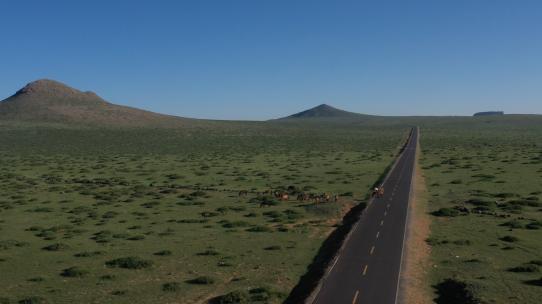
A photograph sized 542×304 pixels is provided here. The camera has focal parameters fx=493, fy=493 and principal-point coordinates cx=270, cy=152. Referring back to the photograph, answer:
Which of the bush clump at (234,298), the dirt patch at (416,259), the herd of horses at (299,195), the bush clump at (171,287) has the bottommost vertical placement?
the bush clump at (171,287)

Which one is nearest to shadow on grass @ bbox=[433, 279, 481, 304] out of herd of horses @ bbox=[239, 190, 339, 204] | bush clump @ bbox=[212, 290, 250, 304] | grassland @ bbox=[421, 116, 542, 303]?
grassland @ bbox=[421, 116, 542, 303]

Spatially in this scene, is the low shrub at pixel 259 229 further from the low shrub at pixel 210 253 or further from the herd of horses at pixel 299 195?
the herd of horses at pixel 299 195

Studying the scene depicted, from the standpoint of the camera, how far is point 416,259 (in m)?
39.7

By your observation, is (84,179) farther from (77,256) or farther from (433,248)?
(433,248)

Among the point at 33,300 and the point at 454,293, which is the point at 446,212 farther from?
the point at 33,300

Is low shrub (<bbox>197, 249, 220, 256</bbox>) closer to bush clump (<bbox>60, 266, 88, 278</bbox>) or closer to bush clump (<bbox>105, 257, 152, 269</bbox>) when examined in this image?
bush clump (<bbox>105, 257, 152, 269</bbox>)

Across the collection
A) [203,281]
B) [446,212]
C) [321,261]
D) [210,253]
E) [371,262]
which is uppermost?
[446,212]

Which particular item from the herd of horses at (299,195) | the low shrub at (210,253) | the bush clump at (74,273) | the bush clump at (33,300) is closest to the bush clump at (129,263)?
the bush clump at (74,273)

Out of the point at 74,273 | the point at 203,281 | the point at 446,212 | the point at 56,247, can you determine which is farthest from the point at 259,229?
the point at 446,212

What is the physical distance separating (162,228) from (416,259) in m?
27.4

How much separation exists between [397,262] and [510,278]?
7.87 metres

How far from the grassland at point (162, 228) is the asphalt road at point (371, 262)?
3.28m

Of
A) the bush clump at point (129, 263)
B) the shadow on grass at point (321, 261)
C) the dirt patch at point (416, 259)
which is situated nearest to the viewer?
the dirt patch at point (416, 259)

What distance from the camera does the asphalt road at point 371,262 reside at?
1227 inches
